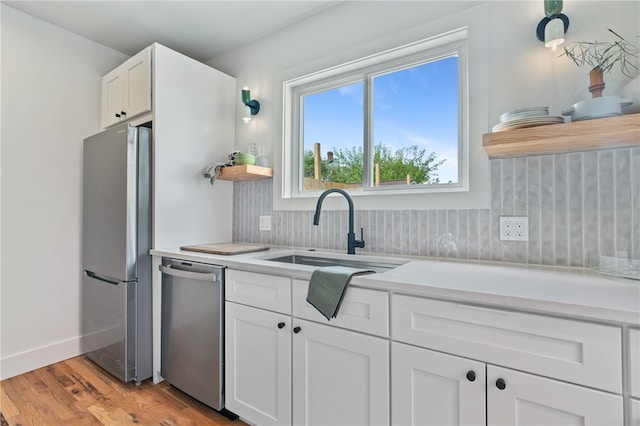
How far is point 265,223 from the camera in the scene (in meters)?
2.37

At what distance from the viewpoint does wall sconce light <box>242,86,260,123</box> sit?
2.41 metres

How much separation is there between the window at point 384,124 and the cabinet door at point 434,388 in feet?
3.20

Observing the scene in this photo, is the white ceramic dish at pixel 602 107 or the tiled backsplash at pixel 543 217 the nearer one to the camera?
the white ceramic dish at pixel 602 107

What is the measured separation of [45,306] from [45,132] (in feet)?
4.11

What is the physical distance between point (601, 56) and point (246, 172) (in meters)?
1.90

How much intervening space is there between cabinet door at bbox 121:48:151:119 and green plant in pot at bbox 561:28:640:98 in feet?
7.75

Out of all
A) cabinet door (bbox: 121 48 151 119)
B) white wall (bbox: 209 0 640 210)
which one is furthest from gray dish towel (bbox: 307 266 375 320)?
cabinet door (bbox: 121 48 151 119)

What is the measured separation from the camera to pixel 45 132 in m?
2.29

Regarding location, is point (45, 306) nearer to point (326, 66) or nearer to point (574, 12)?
point (326, 66)

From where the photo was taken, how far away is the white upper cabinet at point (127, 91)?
2.15 metres

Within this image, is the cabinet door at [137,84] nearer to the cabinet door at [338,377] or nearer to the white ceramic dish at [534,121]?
the cabinet door at [338,377]

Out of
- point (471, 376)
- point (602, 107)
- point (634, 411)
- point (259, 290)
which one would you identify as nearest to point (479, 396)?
point (471, 376)

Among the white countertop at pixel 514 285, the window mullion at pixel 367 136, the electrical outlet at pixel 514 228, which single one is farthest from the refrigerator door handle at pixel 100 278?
the electrical outlet at pixel 514 228

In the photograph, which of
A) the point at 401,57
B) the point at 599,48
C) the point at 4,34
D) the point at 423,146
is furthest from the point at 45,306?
the point at 599,48
